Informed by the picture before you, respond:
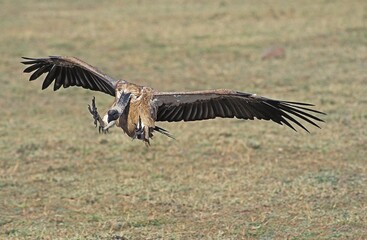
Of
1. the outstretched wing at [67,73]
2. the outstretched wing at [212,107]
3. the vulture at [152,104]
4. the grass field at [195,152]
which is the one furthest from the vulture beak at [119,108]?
the grass field at [195,152]

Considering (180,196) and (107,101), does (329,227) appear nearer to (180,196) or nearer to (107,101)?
(180,196)

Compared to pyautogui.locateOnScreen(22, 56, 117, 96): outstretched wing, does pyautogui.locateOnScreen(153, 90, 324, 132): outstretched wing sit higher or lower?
lower

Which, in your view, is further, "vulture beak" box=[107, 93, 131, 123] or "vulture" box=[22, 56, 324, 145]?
"vulture" box=[22, 56, 324, 145]

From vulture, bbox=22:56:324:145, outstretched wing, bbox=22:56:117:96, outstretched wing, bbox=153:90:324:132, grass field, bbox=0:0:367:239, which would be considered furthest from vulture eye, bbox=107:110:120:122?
grass field, bbox=0:0:367:239

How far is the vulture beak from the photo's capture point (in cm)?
589

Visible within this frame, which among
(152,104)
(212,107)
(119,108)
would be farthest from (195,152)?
(119,108)

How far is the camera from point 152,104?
253 inches

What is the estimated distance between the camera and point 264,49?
56.4 ft

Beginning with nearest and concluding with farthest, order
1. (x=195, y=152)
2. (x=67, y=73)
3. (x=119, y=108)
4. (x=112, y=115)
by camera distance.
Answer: (x=112, y=115) < (x=119, y=108) < (x=67, y=73) < (x=195, y=152)

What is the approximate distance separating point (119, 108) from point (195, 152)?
141 inches

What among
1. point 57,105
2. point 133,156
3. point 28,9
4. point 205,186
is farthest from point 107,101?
point 28,9

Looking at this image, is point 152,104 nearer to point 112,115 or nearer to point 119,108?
point 119,108

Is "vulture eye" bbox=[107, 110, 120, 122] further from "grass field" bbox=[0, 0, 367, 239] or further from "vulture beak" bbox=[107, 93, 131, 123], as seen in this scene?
"grass field" bbox=[0, 0, 367, 239]

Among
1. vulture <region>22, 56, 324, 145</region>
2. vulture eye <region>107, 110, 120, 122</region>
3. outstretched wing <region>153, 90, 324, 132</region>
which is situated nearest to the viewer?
vulture eye <region>107, 110, 120, 122</region>
